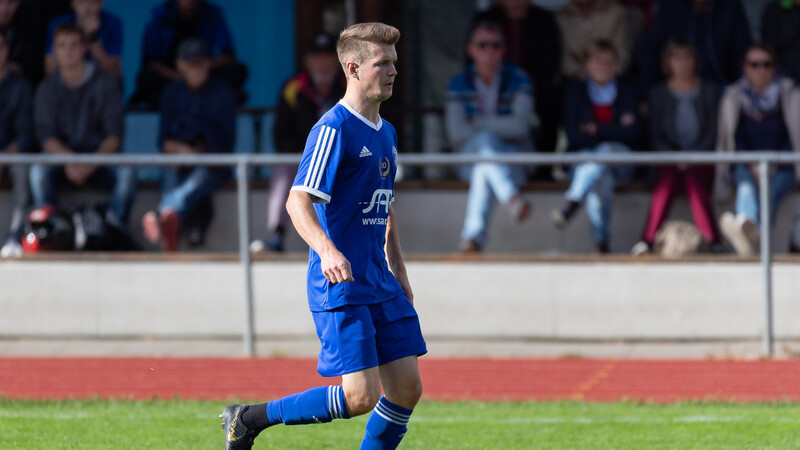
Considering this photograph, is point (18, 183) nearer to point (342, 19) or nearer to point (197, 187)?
point (197, 187)

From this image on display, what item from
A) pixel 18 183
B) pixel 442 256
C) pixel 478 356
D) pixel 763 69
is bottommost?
pixel 478 356

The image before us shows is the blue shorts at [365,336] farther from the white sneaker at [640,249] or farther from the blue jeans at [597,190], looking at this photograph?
the white sneaker at [640,249]

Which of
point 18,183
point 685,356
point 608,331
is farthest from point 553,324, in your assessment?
point 18,183

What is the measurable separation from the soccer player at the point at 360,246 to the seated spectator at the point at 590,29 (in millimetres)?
6164

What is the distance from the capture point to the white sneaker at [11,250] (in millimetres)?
9688

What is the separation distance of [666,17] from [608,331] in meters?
2.90

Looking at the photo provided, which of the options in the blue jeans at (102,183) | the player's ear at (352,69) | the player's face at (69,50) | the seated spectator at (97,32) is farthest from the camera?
the seated spectator at (97,32)

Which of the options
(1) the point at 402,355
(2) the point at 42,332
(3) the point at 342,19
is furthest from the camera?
(3) the point at 342,19

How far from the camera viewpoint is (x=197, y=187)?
379 inches

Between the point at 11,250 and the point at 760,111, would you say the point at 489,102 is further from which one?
the point at 11,250

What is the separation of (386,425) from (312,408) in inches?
11.9

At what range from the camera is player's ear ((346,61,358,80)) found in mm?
4859

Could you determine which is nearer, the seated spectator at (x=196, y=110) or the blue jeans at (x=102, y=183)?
the blue jeans at (x=102, y=183)

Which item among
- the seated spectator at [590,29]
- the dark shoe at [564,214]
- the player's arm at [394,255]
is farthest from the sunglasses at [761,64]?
the player's arm at [394,255]
